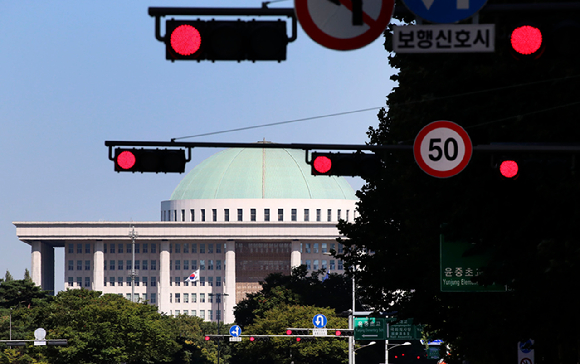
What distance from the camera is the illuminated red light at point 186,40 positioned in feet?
33.1

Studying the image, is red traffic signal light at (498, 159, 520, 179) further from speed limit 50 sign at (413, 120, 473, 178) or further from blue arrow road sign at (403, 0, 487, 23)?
blue arrow road sign at (403, 0, 487, 23)

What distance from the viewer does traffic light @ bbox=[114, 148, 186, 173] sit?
1722cm

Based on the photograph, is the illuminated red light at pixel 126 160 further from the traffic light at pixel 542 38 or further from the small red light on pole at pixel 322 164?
the traffic light at pixel 542 38

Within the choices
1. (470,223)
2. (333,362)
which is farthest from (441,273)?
(333,362)

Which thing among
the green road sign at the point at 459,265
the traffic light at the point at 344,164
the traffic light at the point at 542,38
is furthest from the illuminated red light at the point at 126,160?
the green road sign at the point at 459,265

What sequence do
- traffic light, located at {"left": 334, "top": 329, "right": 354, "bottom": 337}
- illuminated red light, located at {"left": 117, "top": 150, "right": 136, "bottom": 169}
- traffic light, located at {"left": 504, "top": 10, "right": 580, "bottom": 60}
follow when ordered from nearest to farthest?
traffic light, located at {"left": 504, "top": 10, "right": 580, "bottom": 60}
illuminated red light, located at {"left": 117, "top": 150, "right": 136, "bottom": 169}
traffic light, located at {"left": 334, "top": 329, "right": 354, "bottom": 337}

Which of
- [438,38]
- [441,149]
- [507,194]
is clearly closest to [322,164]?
[441,149]

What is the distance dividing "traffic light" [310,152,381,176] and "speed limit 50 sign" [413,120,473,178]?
12.1ft

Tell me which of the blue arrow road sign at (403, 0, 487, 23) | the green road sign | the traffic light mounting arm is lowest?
the green road sign

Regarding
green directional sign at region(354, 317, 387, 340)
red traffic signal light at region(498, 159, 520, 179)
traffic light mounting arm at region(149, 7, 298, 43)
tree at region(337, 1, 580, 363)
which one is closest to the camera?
traffic light mounting arm at region(149, 7, 298, 43)

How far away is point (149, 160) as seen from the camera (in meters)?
17.3

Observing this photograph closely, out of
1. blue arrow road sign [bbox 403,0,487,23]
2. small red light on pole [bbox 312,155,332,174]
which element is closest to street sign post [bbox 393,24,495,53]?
blue arrow road sign [bbox 403,0,487,23]

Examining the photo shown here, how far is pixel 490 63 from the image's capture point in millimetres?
21641

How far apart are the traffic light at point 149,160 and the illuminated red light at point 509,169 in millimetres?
5588
